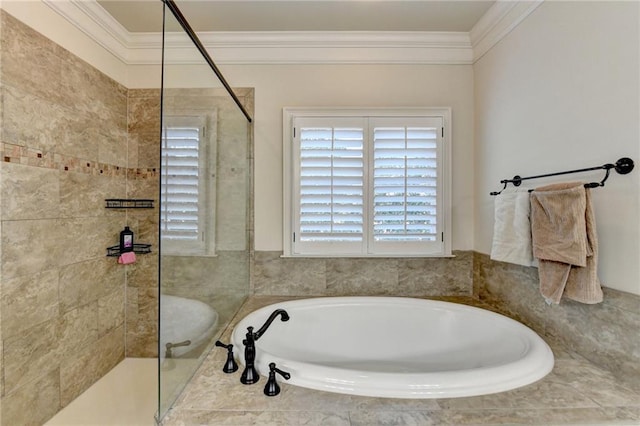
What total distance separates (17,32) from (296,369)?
1.99 metres

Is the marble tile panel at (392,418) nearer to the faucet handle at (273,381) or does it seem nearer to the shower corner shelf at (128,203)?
the faucet handle at (273,381)

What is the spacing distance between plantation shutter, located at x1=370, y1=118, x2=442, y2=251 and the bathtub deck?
116 centimetres

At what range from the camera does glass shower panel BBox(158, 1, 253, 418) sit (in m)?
1.10

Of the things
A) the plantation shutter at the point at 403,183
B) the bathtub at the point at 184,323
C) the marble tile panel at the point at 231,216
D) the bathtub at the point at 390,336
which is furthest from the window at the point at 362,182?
the bathtub at the point at 184,323

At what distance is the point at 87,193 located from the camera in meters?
1.79

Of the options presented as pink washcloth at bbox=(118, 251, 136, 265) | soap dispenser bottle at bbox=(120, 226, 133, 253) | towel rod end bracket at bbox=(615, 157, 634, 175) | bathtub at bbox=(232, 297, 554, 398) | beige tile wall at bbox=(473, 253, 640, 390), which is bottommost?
bathtub at bbox=(232, 297, 554, 398)

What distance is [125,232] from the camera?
2.05 meters

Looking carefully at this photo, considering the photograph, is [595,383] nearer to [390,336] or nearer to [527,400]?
[527,400]

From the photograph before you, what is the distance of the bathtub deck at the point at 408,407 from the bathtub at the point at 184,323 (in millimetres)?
183

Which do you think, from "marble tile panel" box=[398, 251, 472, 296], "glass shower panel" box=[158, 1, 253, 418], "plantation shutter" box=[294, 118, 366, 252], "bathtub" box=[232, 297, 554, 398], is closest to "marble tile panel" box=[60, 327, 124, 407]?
"glass shower panel" box=[158, 1, 253, 418]

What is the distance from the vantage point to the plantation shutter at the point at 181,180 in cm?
111

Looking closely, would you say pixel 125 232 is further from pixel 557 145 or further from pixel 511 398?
pixel 557 145

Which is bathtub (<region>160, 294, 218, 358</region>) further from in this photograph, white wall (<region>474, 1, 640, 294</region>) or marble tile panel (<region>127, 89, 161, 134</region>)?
white wall (<region>474, 1, 640, 294</region>)

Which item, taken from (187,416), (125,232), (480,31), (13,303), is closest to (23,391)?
(13,303)
